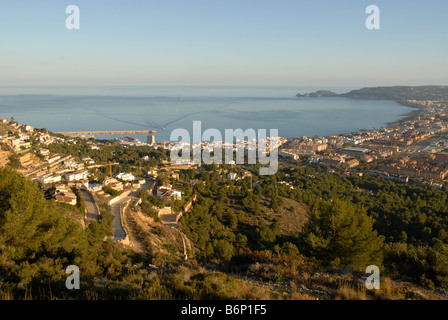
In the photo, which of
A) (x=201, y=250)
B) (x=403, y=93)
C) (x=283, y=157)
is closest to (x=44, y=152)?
(x=201, y=250)

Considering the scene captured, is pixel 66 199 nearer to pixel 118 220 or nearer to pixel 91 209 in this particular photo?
pixel 91 209

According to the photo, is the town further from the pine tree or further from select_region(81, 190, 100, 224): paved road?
the pine tree

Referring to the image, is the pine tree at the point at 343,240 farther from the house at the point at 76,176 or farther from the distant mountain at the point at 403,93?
Result: the distant mountain at the point at 403,93

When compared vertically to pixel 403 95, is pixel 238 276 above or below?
below

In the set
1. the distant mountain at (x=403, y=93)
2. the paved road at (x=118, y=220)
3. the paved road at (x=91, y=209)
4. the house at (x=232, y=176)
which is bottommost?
the house at (x=232, y=176)

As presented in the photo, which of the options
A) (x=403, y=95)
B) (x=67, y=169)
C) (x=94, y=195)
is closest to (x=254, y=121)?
(x=67, y=169)

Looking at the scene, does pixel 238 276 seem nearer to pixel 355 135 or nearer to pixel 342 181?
pixel 342 181

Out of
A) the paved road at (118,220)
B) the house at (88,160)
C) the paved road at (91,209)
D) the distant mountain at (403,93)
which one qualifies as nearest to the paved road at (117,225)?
the paved road at (118,220)

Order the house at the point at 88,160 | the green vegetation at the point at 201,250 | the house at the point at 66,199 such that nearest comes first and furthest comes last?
the green vegetation at the point at 201,250 < the house at the point at 66,199 < the house at the point at 88,160

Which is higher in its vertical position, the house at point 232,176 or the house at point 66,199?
the house at point 66,199
